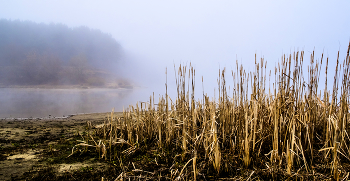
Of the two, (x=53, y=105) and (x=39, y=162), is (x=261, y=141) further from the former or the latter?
(x=53, y=105)

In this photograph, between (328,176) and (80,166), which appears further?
(80,166)

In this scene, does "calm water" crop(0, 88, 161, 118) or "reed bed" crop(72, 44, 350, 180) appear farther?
"calm water" crop(0, 88, 161, 118)

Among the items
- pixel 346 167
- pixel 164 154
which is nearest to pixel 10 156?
pixel 164 154

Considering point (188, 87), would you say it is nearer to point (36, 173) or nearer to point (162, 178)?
point (162, 178)

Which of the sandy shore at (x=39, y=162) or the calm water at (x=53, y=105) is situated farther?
the calm water at (x=53, y=105)

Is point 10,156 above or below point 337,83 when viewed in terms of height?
below

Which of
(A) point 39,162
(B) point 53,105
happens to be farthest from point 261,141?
(B) point 53,105

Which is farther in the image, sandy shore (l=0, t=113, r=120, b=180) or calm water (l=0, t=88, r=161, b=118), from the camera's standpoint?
calm water (l=0, t=88, r=161, b=118)

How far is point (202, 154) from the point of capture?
2.38 m

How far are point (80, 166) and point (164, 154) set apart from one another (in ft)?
3.50

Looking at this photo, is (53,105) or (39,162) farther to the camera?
(53,105)

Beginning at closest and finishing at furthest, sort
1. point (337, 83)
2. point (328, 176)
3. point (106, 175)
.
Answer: point (328, 176) → point (106, 175) → point (337, 83)

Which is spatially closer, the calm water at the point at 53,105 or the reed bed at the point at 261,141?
the reed bed at the point at 261,141

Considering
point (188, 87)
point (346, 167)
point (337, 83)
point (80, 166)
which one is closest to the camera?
point (346, 167)
